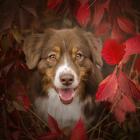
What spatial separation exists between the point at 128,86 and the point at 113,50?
18 cm

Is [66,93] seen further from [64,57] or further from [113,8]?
[113,8]

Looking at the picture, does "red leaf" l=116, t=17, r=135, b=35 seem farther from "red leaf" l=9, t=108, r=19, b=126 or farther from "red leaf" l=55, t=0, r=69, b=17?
"red leaf" l=9, t=108, r=19, b=126

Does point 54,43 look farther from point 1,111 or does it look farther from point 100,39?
point 1,111

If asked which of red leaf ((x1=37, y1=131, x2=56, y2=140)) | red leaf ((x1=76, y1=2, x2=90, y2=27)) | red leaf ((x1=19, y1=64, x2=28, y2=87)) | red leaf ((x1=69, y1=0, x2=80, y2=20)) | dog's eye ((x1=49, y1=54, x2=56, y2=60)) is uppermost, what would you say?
red leaf ((x1=69, y1=0, x2=80, y2=20))

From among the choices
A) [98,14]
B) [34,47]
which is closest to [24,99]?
[34,47]

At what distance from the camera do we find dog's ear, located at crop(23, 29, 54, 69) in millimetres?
844

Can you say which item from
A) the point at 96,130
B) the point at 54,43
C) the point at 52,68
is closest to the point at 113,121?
the point at 96,130

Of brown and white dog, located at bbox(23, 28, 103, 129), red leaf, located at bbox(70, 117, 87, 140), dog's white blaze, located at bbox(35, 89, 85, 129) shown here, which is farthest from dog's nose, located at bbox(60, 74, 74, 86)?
red leaf, located at bbox(70, 117, 87, 140)

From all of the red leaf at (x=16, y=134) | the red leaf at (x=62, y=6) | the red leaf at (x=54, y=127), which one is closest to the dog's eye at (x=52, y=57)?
the red leaf at (x=62, y=6)

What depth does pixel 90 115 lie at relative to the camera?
3.05 ft

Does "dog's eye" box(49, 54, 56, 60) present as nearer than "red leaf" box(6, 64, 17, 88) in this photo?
No

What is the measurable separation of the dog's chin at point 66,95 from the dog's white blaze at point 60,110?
1.7 inches

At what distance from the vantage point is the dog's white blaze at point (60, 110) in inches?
35.0

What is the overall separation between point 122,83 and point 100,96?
13 centimetres
